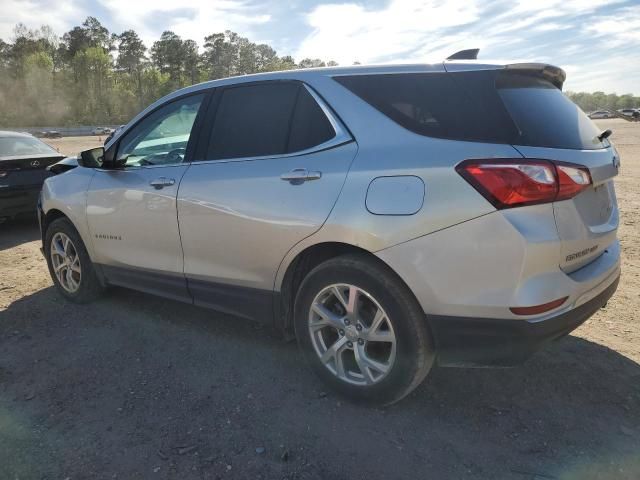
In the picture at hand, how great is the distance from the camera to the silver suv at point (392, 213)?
7.53ft

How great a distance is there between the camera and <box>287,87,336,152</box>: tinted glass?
9.43ft

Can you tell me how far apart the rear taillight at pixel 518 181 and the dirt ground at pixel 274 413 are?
1218 millimetres

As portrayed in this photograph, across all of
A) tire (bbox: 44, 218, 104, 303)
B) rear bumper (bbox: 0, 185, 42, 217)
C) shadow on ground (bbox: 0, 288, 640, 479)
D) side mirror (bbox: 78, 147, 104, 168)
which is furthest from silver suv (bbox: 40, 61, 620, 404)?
rear bumper (bbox: 0, 185, 42, 217)

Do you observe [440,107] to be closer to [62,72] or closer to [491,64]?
[491,64]

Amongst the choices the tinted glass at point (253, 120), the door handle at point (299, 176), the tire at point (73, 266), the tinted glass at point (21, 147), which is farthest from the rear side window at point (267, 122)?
the tinted glass at point (21, 147)

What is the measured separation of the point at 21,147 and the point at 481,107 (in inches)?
301

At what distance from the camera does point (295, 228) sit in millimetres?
2838

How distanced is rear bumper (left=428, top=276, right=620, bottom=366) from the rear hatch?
10.5 inches

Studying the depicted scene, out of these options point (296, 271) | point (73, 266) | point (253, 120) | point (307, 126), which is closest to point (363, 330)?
point (296, 271)

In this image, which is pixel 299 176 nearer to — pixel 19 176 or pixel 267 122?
pixel 267 122

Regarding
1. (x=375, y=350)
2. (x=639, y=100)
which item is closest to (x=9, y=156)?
(x=375, y=350)

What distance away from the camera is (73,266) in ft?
14.9

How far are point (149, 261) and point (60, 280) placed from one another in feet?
4.64

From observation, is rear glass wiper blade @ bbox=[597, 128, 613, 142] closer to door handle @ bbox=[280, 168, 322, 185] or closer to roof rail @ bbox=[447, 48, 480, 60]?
roof rail @ bbox=[447, 48, 480, 60]
